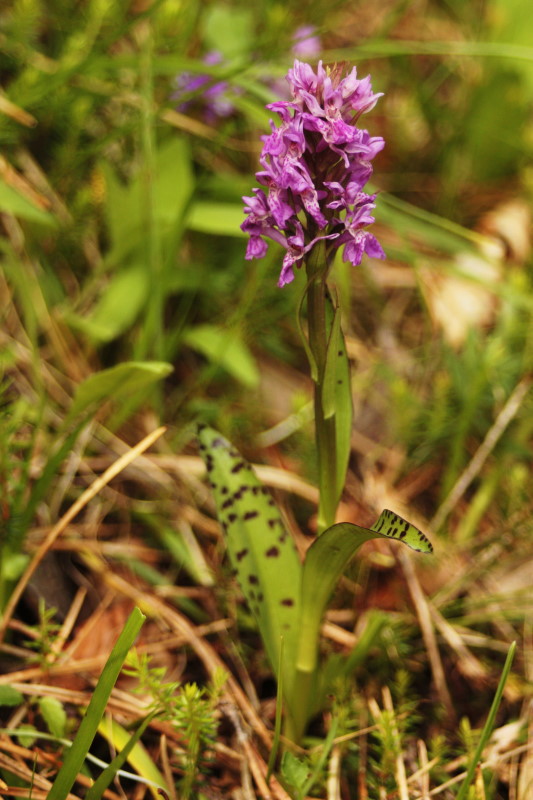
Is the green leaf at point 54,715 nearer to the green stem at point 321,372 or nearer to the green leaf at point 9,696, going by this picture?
the green leaf at point 9,696

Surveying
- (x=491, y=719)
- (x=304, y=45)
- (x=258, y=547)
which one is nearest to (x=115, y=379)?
(x=258, y=547)

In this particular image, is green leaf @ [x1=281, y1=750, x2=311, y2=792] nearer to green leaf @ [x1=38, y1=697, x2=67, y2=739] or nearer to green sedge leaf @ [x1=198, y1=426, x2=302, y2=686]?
green sedge leaf @ [x1=198, y1=426, x2=302, y2=686]

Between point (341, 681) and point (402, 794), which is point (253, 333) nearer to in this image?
point (341, 681)

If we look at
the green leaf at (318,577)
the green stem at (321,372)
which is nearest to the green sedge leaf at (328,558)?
the green leaf at (318,577)

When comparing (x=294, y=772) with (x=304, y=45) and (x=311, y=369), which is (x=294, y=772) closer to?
(x=311, y=369)

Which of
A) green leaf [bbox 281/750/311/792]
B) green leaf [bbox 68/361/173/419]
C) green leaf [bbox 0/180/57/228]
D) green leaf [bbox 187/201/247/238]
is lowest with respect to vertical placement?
green leaf [bbox 281/750/311/792]

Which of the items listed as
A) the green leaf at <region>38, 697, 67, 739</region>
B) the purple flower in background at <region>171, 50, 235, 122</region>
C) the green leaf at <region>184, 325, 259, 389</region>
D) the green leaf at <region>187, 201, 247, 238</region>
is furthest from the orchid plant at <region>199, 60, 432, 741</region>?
the purple flower in background at <region>171, 50, 235, 122</region>

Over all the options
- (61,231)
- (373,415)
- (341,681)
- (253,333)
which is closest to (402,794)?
(341,681)
